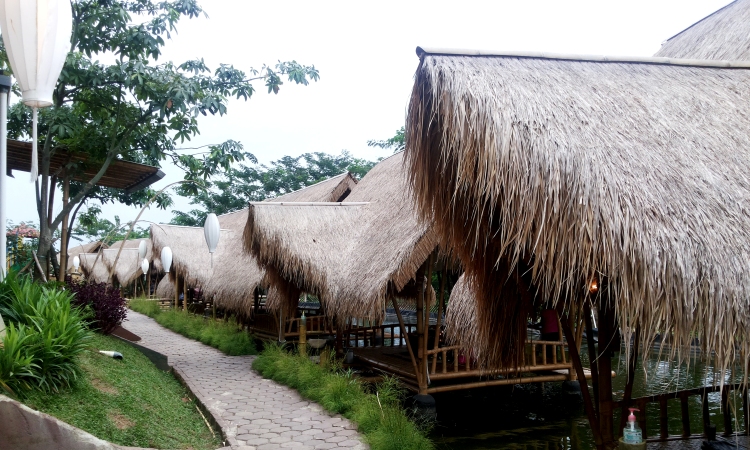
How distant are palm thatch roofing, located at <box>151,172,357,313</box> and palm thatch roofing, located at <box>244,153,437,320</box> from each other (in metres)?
1.19

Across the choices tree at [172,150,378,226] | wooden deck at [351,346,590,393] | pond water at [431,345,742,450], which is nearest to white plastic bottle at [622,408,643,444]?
pond water at [431,345,742,450]

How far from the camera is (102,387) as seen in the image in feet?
17.3

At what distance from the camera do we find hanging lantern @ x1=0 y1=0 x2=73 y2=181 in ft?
14.0

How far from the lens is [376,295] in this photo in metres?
7.07

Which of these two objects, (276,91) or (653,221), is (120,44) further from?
(653,221)

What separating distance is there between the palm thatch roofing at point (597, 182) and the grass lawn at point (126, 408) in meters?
2.98

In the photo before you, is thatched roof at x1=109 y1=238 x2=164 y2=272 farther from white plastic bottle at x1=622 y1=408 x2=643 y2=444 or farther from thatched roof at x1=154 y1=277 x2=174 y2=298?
white plastic bottle at x1=622 y1=408 x2=643 y2=444

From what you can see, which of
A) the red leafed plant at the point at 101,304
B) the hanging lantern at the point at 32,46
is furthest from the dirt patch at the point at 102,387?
the red leafed plant at the point at 101,304

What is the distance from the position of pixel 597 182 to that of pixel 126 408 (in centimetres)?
439

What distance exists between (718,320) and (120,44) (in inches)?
326

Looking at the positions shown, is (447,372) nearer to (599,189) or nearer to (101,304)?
(599,189)

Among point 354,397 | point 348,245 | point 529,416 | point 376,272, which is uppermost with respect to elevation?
point 348,245

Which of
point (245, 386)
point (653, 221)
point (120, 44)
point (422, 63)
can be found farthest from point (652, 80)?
point (120, 44)

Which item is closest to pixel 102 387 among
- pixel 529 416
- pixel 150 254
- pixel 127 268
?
pixel 529 416
